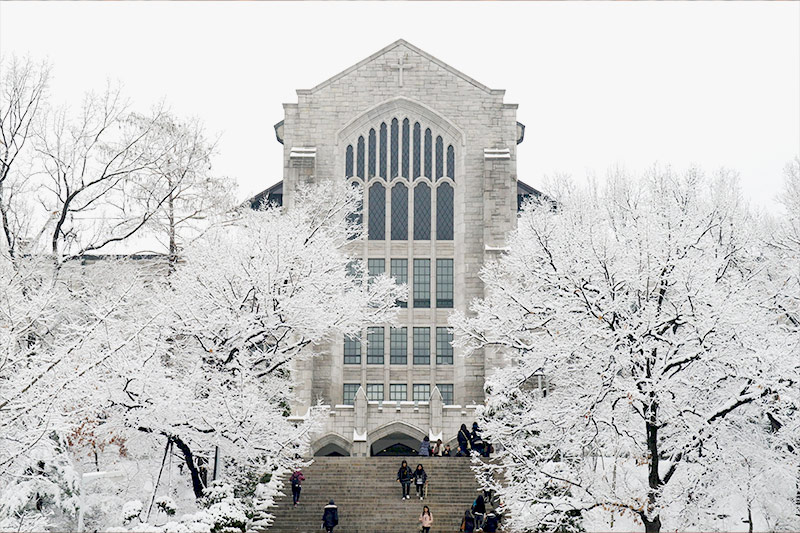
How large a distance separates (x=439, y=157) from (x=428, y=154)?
1.60 ft

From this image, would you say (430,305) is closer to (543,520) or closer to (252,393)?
(252,393)

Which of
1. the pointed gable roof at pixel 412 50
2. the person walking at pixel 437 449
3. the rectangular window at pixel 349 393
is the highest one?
the pointed gable roof at pixel 412 50

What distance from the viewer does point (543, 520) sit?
19312 mm

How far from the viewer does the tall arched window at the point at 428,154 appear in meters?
39.8

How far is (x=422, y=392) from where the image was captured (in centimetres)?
3859

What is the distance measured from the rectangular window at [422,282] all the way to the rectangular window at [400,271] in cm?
42

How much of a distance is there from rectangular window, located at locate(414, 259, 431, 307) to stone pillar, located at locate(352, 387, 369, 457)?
5.83 metres

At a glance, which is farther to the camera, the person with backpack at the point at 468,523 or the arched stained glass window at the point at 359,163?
the arched stained glass window at the point at 359,163

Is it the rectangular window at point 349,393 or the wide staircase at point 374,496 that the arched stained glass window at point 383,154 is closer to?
the rectangular window at point 349,393

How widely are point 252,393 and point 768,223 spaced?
1820cm

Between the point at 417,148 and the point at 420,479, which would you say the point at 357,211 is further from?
the point at 420,479

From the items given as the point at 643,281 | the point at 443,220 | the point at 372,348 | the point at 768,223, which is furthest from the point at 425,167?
the point at 643,281

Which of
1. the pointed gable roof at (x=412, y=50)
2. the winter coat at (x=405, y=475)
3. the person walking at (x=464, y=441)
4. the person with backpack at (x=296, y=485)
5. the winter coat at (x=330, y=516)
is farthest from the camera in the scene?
the pointed gable roof at (x=412, y=50)

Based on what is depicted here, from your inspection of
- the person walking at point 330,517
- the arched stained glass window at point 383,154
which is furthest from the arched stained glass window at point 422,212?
the person walking at point 330,517
